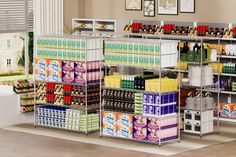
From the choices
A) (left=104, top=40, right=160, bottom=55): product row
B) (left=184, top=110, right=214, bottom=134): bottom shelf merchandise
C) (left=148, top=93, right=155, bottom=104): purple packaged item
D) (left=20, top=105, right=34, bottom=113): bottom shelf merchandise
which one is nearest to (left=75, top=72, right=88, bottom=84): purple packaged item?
(left=104, top=40, right=160, bottom=55): product row

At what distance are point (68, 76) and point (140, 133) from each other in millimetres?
2019

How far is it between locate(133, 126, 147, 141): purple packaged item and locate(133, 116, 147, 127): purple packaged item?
0.06 metres

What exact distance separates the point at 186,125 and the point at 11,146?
11.1ft

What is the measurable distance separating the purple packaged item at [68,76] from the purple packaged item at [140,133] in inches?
68.8

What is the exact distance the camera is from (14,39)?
16.9m

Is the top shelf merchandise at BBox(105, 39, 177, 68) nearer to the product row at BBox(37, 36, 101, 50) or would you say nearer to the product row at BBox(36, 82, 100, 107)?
the product row at BBox(37, 36, 101, 50)

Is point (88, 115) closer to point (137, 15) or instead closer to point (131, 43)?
point (131, 43)

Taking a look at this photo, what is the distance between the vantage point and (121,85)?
13.1 metres

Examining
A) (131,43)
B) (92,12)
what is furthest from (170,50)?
(92,12)

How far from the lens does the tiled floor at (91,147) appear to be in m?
12.1

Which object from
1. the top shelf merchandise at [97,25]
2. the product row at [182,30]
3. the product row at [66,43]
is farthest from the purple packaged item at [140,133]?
the top shelf merchandise at [97,25]

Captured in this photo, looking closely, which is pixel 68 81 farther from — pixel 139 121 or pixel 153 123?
pixel 153 123

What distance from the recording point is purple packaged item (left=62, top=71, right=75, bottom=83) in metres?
14.0

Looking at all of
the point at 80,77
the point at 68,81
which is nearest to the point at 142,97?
the point at 80,77
